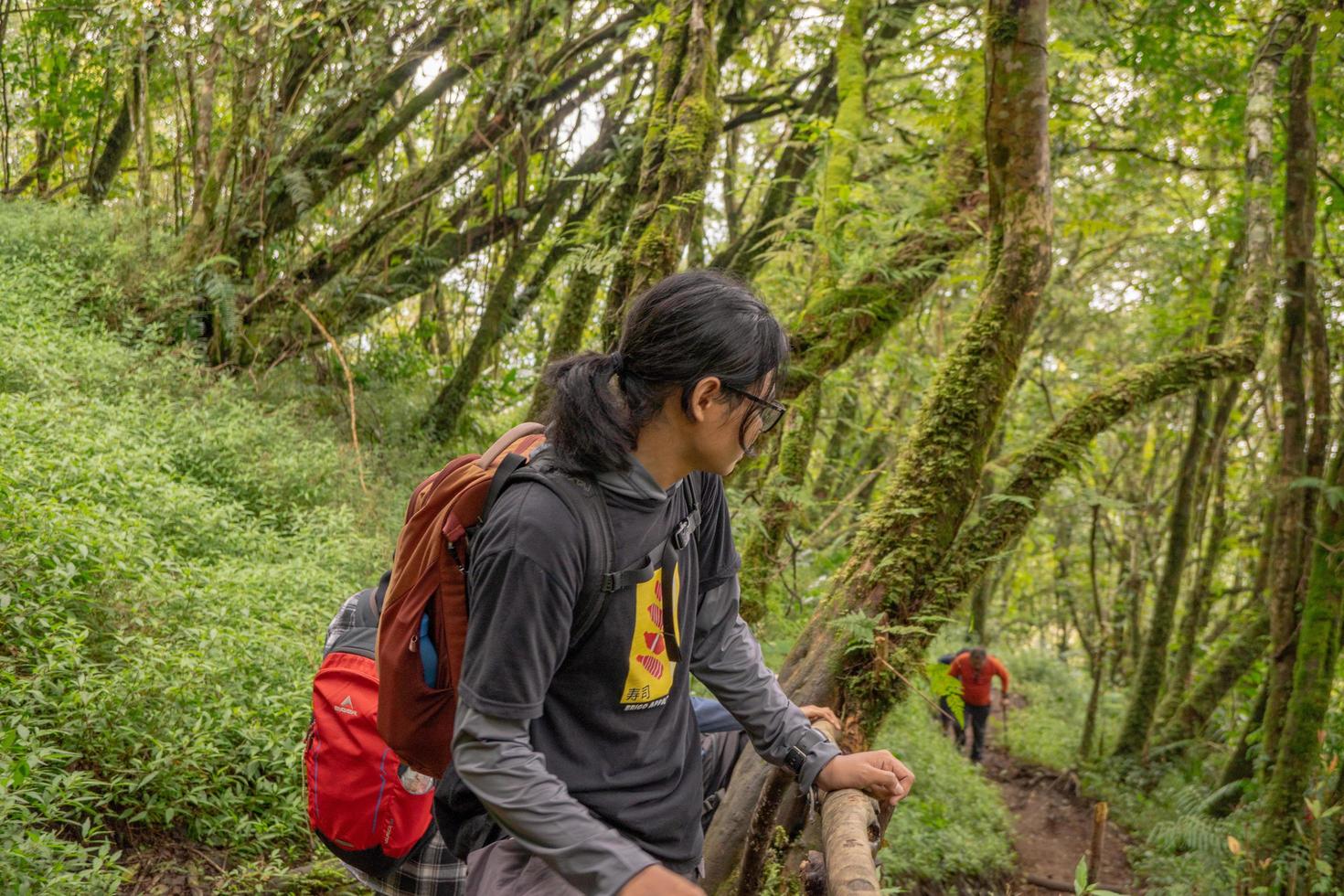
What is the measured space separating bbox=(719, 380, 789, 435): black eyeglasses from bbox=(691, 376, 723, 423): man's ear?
20mm

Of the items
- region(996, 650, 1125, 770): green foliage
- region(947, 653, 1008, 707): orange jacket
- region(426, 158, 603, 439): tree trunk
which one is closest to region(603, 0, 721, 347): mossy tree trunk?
region(426, 158, 603, 439): tree trunk

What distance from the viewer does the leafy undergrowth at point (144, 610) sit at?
12.4ft

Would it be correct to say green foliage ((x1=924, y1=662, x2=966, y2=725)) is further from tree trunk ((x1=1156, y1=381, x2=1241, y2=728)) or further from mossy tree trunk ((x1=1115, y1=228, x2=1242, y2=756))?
tree trunk ((x1=1156, y1=381, x2=1241, y2=728))

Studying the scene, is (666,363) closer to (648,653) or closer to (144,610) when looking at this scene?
(648,653)

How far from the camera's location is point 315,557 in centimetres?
655

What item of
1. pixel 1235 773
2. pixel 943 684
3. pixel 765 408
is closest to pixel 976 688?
pixel 1235 773

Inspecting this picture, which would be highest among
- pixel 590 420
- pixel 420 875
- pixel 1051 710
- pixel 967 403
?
pixel 967 403

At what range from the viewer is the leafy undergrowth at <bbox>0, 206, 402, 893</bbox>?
379 cm

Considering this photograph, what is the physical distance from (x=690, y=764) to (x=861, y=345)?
3801 millimetres

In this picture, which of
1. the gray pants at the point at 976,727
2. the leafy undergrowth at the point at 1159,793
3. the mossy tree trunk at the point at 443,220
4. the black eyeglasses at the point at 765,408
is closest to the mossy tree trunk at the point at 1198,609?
the leafy undergrowth at the point at 1159,793

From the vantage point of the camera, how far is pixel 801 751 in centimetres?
250

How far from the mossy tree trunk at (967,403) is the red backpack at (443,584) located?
1.35 m

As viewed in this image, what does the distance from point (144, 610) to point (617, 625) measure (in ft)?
12.7

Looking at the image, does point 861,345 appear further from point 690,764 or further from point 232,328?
point 232,328
